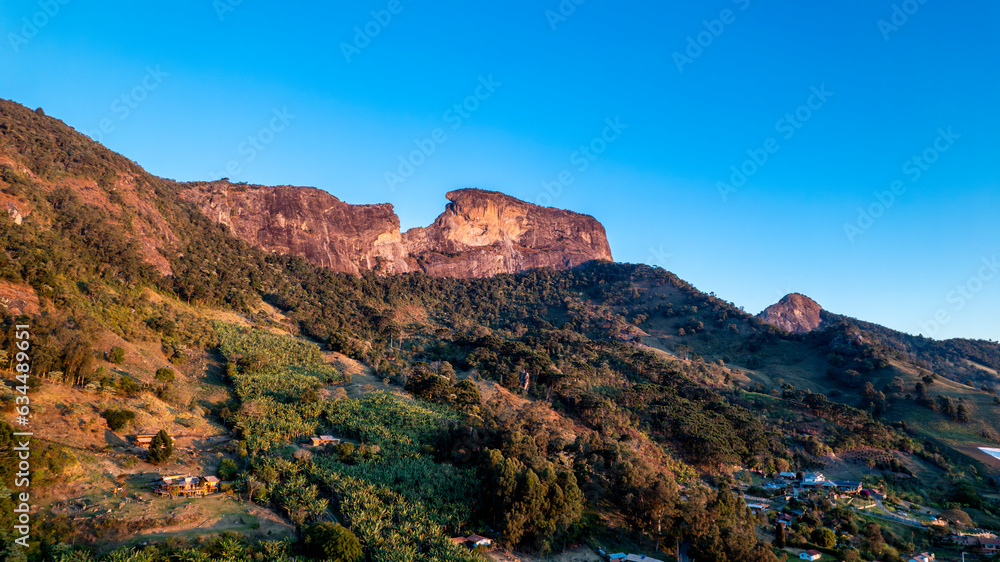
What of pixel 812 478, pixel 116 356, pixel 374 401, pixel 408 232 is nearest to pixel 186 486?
pixel 116 356

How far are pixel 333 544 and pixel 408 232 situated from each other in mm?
113470

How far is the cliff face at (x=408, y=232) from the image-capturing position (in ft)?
347

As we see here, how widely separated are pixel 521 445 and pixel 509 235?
114 meters

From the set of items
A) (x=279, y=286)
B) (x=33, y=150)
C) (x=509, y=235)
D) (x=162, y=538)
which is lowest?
(x=162, y=538)

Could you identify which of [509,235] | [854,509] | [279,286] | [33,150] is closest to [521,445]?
[854,509]

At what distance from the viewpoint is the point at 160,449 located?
28.8 metres

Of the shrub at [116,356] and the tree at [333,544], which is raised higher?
the shrub at [116,356]

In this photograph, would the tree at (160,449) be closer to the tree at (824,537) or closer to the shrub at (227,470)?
the shrub at (227,470)

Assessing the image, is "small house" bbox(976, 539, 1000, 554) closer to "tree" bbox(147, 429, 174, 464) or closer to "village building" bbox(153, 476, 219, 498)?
"village building" bbox(153, 476, 219, 498)

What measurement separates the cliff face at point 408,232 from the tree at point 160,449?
82.7 metres

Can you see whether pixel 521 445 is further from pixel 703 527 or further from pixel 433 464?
pixel 703 527

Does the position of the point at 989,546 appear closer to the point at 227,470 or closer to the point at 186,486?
the point at 227,470

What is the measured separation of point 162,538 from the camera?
22.0 meters

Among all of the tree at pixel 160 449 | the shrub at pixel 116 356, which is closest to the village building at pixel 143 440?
the tree at pixel 160 449
